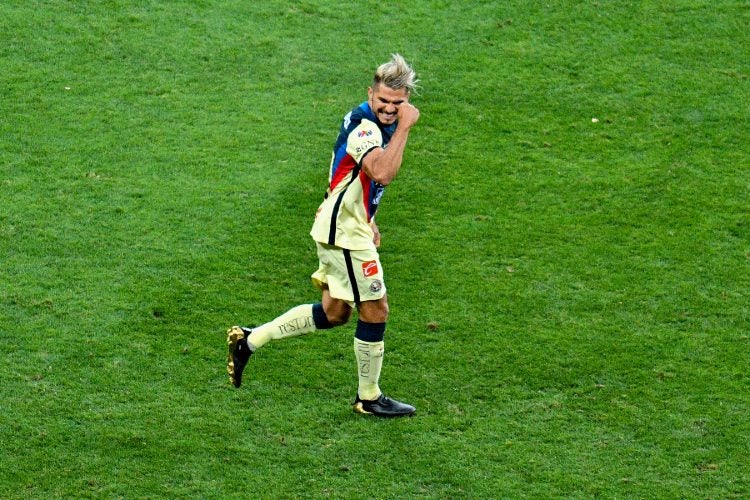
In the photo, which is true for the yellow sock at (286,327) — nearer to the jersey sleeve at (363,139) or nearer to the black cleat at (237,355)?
the black cleat at (237,355)

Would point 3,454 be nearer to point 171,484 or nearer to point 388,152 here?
point 171,484

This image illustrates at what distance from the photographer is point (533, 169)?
9.52 meters

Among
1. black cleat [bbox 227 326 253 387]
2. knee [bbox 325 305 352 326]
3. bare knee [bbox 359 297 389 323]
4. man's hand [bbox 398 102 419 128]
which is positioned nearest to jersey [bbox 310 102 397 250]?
man's hand [bbox 398 102 419 128]

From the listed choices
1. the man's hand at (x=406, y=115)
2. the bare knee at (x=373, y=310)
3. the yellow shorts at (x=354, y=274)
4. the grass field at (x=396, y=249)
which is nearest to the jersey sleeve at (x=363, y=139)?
the man's hand at (x=406, y=115)

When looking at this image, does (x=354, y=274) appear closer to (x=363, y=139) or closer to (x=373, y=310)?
(x=373, y=310)

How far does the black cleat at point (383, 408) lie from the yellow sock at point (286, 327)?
54 centimetres

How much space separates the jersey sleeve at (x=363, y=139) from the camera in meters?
6.46

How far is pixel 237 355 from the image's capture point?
23.0ft

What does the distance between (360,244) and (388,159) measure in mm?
625

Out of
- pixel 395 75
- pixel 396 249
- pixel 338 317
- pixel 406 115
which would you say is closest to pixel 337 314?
pixel 338 317

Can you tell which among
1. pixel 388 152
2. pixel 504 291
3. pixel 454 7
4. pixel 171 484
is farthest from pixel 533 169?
pixel 171 484

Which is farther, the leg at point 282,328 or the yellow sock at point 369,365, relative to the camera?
the leg at point 282,328

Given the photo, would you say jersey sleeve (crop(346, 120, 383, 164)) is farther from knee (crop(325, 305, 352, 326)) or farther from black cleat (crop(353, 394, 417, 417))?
black cleat (crop(353, 394, 417, 417))

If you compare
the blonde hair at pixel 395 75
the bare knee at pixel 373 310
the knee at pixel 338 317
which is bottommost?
the knee at pixel 338 317
